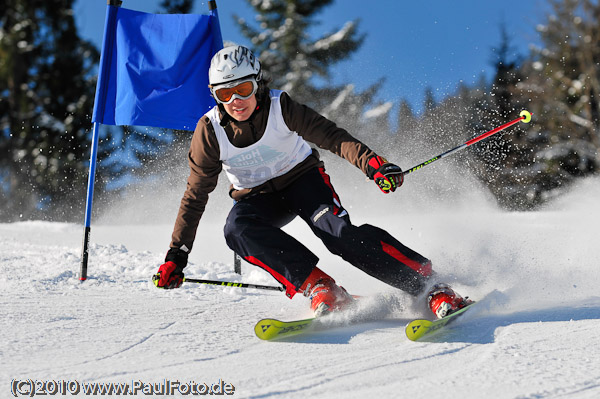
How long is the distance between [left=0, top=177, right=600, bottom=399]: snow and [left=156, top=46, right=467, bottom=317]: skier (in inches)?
8.7

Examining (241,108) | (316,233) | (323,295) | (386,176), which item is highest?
(241,108)

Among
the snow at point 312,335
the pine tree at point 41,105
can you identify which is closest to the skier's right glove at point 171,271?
the snow at point 312,335

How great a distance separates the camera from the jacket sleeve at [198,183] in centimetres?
282

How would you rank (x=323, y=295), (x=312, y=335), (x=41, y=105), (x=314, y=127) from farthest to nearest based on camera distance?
(x=41, y=105) → (x=314, y=127) → (x=323, y=295) → (x=312, y=335)

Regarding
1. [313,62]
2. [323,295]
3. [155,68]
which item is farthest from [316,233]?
[313,62]

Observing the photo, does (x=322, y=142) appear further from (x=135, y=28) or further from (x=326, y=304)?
(x=135, y=28)

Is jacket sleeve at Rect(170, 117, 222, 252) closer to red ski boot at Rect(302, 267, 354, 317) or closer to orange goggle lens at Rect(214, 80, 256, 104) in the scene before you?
orange goggle lens at Rect(214, 80, 256, 104)

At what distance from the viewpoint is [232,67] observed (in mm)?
2783

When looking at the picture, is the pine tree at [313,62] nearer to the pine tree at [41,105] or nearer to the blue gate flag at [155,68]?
the pine tree at [41,105]

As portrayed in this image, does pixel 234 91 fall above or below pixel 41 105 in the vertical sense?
below

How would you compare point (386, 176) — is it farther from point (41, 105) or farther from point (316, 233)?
point (41, 105)

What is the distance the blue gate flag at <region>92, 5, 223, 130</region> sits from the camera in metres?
4.11

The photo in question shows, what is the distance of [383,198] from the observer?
930 centimetres

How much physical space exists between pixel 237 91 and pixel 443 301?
→ 1450 millimetres
